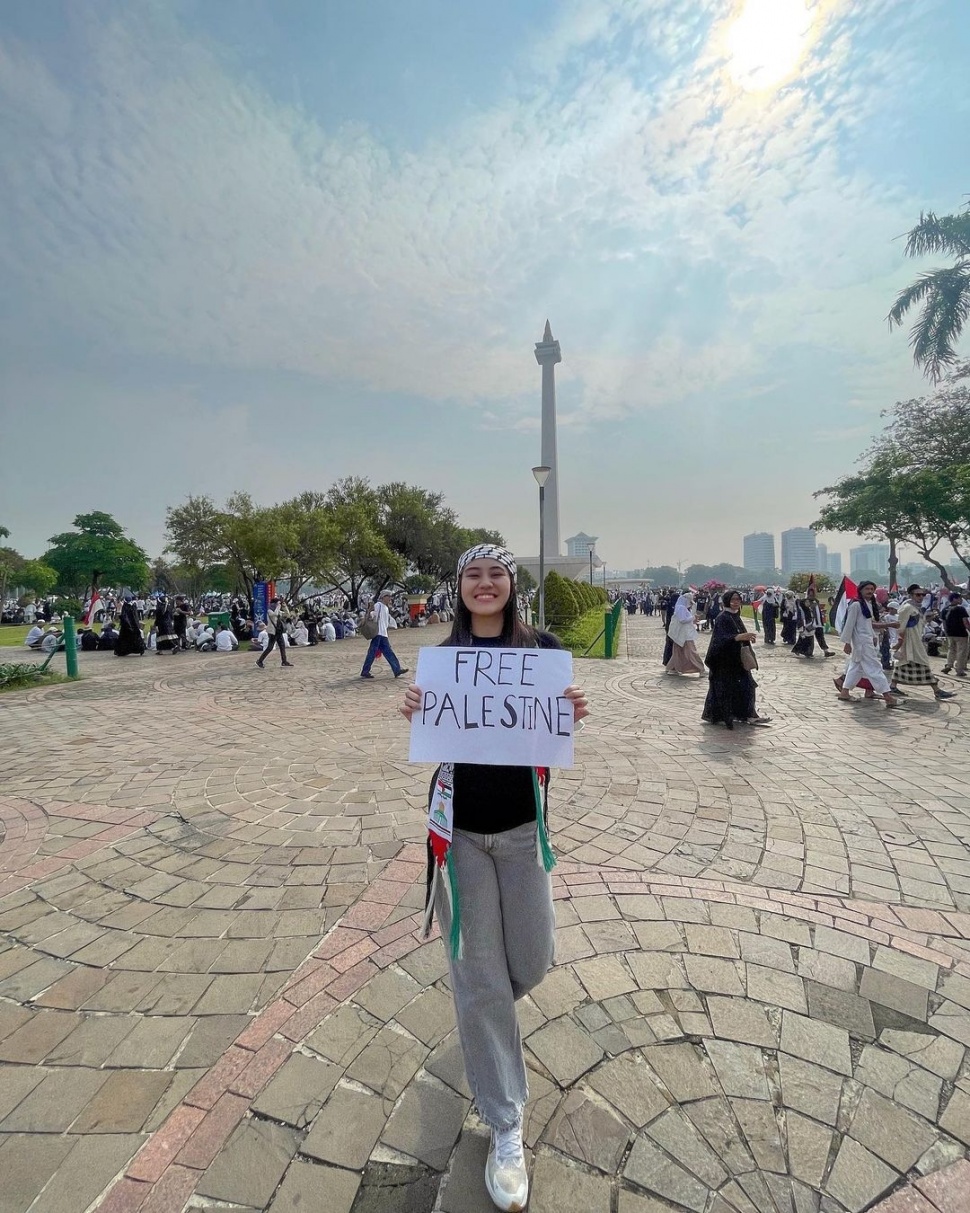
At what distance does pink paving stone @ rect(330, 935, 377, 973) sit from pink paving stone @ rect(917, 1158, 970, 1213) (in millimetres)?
2219

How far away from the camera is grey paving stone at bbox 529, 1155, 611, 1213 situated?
166cm

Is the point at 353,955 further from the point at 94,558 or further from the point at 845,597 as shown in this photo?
the point at 94,558

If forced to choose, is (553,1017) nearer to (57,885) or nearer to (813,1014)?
(813,1014)

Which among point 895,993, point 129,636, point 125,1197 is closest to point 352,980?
point 125,1197

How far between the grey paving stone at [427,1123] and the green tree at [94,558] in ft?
197

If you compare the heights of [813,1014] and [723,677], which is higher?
[723,677]

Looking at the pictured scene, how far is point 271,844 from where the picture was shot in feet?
→ 13.3

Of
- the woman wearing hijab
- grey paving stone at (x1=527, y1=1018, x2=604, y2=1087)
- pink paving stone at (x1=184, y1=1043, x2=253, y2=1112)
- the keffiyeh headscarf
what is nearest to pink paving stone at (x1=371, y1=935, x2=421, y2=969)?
pink paving stone at (x1=184, y1=1043, x2=253, y2=1112)

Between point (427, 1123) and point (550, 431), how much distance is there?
5186cm

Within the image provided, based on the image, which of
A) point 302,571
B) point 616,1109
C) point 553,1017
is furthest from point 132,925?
point 302,571

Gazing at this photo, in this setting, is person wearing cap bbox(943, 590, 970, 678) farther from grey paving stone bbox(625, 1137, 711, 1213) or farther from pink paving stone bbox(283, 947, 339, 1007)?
pink paving stone bbox(283, 947, 339, 1007)

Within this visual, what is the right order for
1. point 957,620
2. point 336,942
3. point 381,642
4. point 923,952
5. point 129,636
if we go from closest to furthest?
point 923,952, point 336,942, point 957,620, point 381,642, point 129,636

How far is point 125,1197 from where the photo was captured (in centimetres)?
174

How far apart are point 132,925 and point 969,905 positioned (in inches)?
186
